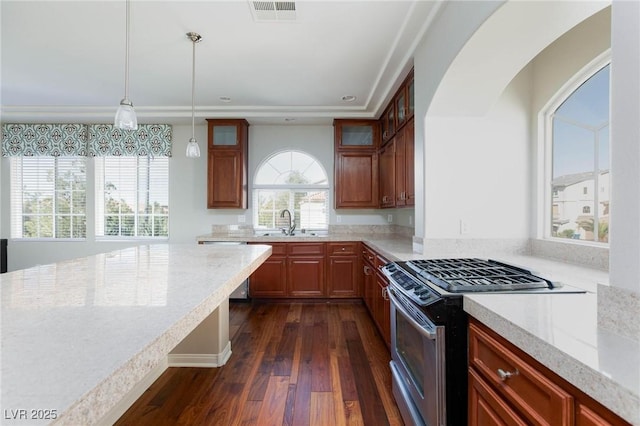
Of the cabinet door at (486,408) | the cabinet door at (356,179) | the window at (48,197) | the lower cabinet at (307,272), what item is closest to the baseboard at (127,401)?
the cabinet door at (486,408)

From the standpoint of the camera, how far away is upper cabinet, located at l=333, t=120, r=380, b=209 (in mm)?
4387

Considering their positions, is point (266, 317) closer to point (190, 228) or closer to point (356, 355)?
point (356, 355)

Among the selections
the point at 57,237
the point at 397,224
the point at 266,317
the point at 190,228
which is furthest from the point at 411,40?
the point at 57,237

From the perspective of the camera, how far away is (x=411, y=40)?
2.51 metres

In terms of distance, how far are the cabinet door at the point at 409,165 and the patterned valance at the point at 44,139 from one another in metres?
4.74

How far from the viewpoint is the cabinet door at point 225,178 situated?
172 inches

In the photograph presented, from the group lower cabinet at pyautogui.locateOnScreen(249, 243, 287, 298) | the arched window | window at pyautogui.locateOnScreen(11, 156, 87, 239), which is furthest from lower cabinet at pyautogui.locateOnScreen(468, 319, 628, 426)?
window at pyautogui.locateOnScreen(11, 156, 87, 239)

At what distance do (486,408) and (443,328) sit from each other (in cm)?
30

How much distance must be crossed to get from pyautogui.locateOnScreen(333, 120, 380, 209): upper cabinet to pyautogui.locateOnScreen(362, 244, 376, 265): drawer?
31.7 inches

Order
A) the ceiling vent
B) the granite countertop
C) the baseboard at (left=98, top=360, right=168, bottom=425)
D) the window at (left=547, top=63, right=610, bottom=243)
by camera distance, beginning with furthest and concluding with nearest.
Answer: the ceiling vent
the window at (left=547, top=63, right=610, bottom=243)
the baseboard at (left=98, top=360, right=168, bottom=425)
the granite countertop

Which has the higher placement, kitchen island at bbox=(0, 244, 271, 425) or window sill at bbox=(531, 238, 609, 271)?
window sill at bbox=(531, 238, 609, 271)

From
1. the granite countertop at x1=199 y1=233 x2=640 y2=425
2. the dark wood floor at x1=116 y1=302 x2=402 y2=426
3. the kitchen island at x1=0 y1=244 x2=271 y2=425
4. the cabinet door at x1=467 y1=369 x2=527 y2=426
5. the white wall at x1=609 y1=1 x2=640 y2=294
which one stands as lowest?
the dark wood floor at x1=116 y1=302 x2=402 y2=426

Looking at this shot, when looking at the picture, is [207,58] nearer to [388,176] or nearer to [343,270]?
[388,176]

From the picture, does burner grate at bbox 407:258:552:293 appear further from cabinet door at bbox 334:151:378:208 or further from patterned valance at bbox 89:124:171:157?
patterned valance at bbox 89:124:171:157
